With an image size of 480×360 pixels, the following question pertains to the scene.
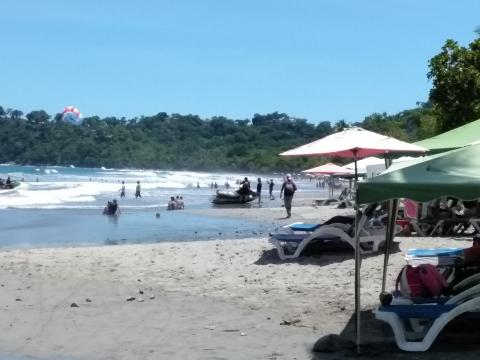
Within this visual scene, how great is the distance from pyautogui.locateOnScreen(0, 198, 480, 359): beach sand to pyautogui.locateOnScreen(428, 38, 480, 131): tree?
5.07 meters

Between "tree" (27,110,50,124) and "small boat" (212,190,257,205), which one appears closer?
"small boat" (212,190,257,205)

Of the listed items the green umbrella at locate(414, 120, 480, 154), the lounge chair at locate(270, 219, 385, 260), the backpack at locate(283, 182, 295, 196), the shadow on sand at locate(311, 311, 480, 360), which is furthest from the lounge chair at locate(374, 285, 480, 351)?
the backpack at locate(283, 182, 295, 196)

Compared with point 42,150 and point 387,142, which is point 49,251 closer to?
point 387,142

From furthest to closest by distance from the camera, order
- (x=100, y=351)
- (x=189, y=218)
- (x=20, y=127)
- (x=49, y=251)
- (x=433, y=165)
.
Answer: (x=20, y=127) < (x=189, y=218) < (x=49, y=251) < (x=100, y=351) < (x=433, y=165)

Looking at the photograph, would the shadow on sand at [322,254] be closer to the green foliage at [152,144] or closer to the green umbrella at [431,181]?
the green umbrella at [431,181]

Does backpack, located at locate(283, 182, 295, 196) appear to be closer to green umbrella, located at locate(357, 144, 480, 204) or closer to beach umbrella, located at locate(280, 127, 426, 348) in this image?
beach umbrella, located at locate(280, 127, 426, 348)

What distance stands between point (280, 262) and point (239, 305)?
2.56 meters

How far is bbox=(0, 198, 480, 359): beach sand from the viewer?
7557 mm

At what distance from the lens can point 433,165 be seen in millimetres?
6691

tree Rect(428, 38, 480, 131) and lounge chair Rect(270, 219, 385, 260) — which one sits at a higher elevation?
tree Rect(428, 38, 480, 131)

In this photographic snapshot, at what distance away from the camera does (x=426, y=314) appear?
272 inches

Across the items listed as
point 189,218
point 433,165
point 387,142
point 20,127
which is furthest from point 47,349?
point 20,127

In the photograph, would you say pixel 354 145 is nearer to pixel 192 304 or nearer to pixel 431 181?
pixel 192 304

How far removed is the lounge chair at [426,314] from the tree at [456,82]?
1109 cm
